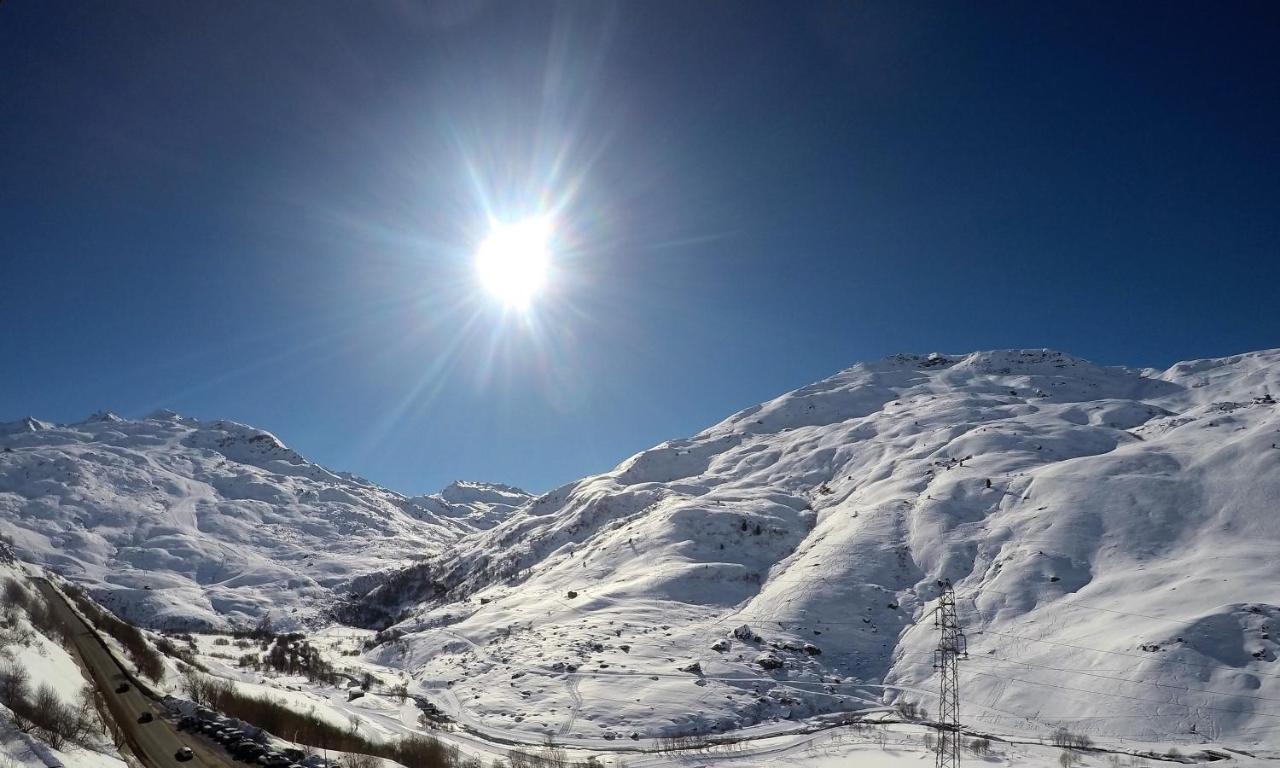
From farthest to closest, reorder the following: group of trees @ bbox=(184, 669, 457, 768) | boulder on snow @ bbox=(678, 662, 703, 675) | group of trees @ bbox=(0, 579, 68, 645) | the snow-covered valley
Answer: boulder on snow @ bbox=(678, 662, 703, 675) < the snow-covered valley < group of trees @ bbox=(184, 669, 457, 768) < group of trees @ bbox=(0, 579, 68, 645)

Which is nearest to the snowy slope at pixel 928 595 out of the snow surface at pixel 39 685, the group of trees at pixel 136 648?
the group of trees at pixel 136 648

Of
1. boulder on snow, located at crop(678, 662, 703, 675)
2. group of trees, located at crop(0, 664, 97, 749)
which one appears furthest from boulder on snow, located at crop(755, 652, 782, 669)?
group of trees, located at crop(0, 664, 97, 749)

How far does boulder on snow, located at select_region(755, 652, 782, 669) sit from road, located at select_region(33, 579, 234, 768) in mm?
54928

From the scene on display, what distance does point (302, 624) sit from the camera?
17838cm

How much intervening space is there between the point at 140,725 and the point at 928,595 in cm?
7868

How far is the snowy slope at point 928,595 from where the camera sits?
52.2m

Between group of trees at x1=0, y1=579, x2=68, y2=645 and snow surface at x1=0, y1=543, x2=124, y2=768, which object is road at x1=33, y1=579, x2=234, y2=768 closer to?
snow surface at x1=0, y1=543, x2=124, y2=768

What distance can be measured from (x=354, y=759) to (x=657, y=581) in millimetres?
76069

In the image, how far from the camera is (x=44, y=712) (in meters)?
19.4

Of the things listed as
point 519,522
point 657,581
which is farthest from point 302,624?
point 657,581

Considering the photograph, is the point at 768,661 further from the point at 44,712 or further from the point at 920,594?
the point at 44,712

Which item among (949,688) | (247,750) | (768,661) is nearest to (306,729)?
(247,750)

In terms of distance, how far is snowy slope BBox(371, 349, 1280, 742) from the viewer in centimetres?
5225

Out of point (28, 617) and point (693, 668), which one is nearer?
point (28, 617)
